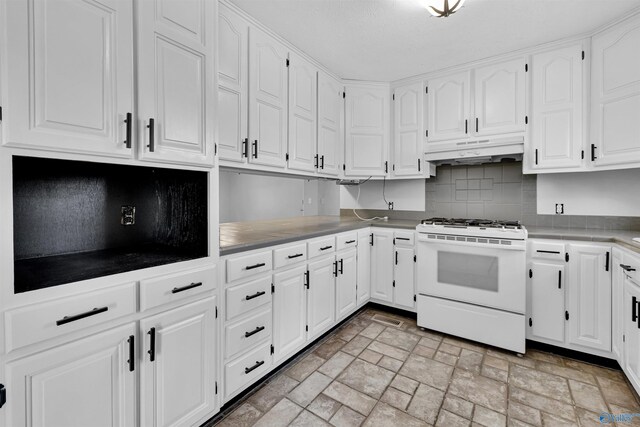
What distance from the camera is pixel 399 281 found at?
117 inches

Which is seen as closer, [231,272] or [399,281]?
[231,272]

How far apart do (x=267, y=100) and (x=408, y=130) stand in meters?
1.66

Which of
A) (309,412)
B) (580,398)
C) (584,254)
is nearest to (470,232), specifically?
(584,254)

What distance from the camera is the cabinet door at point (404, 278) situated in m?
2.91

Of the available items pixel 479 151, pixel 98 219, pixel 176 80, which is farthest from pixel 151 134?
pixel 479 151

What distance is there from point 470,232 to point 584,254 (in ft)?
2.51

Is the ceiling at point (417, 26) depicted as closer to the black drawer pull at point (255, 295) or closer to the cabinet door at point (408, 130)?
the cabinet door at point (408, 130)

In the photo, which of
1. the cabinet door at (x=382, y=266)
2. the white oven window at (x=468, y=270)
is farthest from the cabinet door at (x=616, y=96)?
the cabinet door at (x=382, y=266)

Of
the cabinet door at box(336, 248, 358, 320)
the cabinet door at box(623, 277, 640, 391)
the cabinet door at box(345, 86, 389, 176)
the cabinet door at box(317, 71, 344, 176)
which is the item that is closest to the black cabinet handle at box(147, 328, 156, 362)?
the cabinet door at box(336, 248, 358, 320)

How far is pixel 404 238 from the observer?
2.93 m

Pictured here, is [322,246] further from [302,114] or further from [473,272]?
[473,272]

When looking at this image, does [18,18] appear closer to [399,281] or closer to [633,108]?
[399,281]

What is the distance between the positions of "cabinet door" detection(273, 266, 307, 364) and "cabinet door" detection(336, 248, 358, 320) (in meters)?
0.50

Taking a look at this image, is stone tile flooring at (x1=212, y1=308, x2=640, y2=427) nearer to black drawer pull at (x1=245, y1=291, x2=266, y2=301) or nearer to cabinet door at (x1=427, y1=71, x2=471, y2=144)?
black drawer pull at (x1=245, y1=291, x2=266, y2=301)
